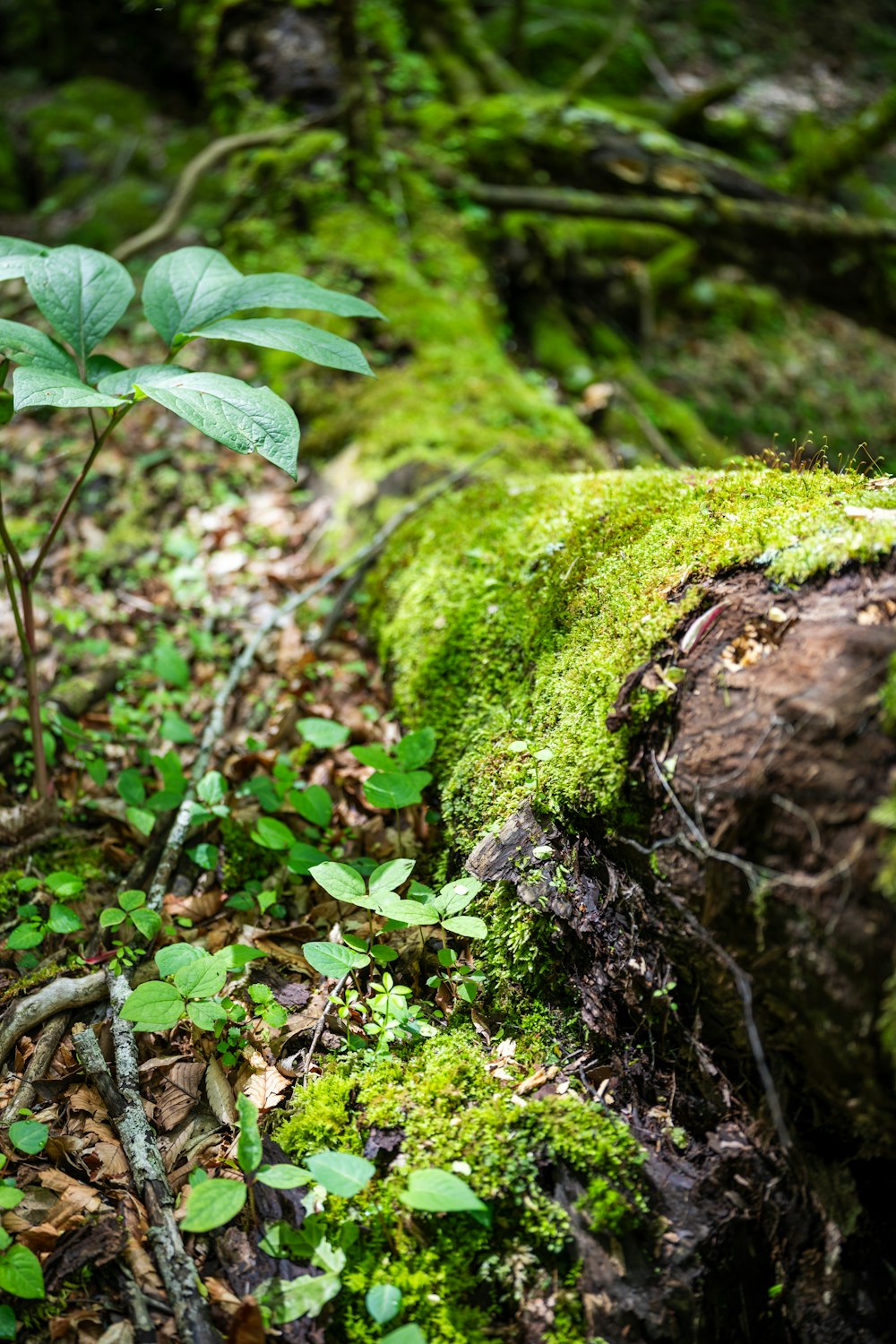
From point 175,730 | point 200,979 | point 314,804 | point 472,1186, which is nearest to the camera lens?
point 472,1186

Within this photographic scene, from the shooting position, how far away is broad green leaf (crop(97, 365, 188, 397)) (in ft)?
5.83

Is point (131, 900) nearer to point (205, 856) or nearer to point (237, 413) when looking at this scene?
point (205, 856)

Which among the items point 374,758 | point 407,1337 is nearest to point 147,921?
point 374,758

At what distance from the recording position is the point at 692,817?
1.59 m

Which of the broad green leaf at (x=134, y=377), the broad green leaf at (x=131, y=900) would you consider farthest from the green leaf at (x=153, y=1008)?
the broad green leaf at (x=134, y=377)

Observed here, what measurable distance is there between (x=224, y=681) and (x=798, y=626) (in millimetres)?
2177

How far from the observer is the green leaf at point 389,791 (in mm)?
2166

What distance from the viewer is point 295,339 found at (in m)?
1.88

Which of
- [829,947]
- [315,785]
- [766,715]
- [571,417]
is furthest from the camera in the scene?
[571,417]

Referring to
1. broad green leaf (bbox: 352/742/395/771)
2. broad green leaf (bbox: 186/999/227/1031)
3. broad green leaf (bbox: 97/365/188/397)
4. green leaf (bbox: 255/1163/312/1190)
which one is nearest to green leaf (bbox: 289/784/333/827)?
broad green leaf (bbox: 352/742/395/771)

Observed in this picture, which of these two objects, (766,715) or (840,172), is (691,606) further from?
(840,172)

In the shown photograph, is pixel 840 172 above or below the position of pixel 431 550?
above

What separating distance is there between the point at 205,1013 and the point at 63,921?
0.60m

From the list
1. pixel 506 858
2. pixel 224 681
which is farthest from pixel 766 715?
pixel 224 681
